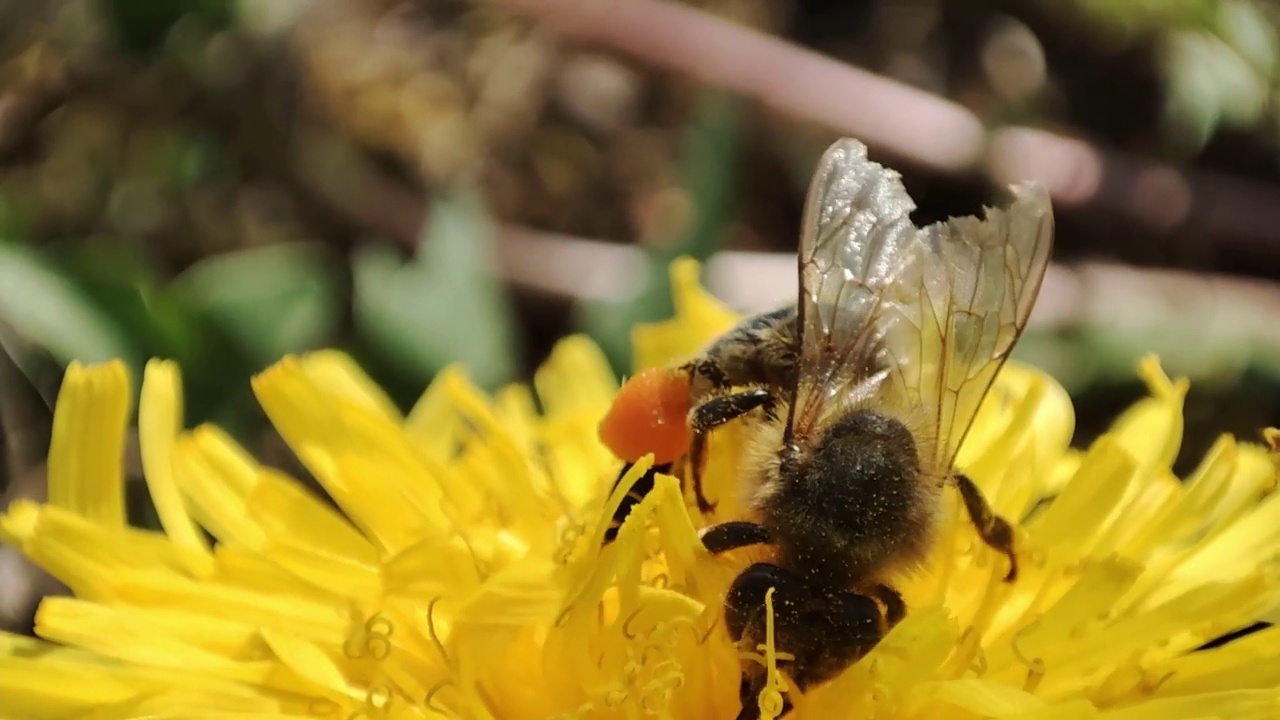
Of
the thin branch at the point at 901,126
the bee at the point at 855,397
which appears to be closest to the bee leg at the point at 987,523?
the bee at the point at 855,397

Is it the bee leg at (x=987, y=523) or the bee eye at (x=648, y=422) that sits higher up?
the bee eye at (x=648, y=422)

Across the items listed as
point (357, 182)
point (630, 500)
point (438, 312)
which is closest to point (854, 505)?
point (630, 500)

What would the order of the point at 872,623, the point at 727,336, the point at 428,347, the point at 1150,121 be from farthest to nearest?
the point at 1150,121 → the point at 428,347 → the point at 727,336 → the point at 872,623

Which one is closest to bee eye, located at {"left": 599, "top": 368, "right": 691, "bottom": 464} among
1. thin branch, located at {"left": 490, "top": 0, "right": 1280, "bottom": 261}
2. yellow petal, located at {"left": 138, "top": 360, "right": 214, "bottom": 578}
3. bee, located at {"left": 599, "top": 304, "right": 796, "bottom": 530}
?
bee, located at {"left": 599, "top": 304, "right": 796, "bottom": 530}

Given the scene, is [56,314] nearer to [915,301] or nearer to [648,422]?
[648,422]

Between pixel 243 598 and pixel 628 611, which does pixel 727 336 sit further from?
pixel 243 598

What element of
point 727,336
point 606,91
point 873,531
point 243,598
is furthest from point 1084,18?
point 243,598

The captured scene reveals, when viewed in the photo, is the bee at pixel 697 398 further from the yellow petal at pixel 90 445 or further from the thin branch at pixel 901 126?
the thin branch at pixel 901 126

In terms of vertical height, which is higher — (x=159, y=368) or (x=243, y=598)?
(x=159, y=368)
